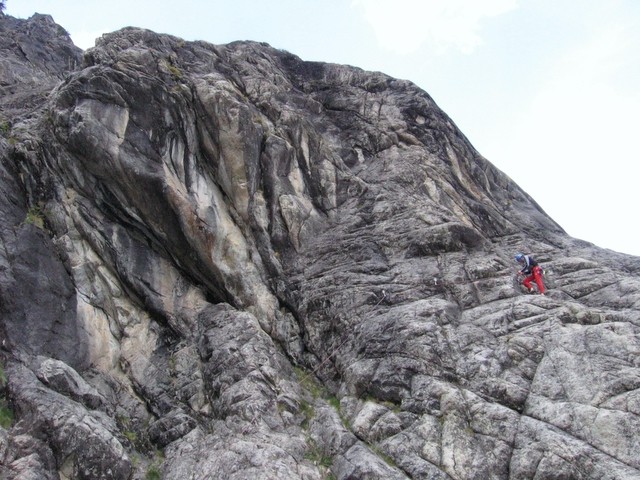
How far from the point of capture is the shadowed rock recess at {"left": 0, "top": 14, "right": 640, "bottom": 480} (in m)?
16.2

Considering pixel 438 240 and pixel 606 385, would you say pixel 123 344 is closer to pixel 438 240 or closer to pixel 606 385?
pixel 438 240

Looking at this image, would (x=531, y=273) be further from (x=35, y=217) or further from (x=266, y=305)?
(x=35, y=217)

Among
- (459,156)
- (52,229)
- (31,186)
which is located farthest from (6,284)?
(459,156)

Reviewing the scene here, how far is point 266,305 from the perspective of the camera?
23812 millimetres

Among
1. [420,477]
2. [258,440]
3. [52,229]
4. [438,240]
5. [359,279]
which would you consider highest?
[52,229]

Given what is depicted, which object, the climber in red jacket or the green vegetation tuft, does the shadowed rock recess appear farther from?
the climber in red jacket

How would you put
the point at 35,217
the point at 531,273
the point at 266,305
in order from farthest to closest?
the point at 266,305
the point at 531,273
the point at 35,217

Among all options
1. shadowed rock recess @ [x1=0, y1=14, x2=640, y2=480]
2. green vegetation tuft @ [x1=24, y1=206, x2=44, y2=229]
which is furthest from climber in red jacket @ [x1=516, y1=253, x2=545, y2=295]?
green vegetation tuft @ [x1=24, y1=206, x2=44, y2=229]

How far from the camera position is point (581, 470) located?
47.9ft

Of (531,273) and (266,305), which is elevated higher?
(531,273)

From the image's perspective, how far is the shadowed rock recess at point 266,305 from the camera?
1620cm

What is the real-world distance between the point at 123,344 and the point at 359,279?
10448 mm

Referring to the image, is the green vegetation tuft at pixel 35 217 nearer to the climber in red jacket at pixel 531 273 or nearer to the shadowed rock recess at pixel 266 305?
the shadowed rock recess at pixel 266 305

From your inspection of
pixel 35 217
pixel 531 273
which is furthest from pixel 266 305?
pixel 531 273
